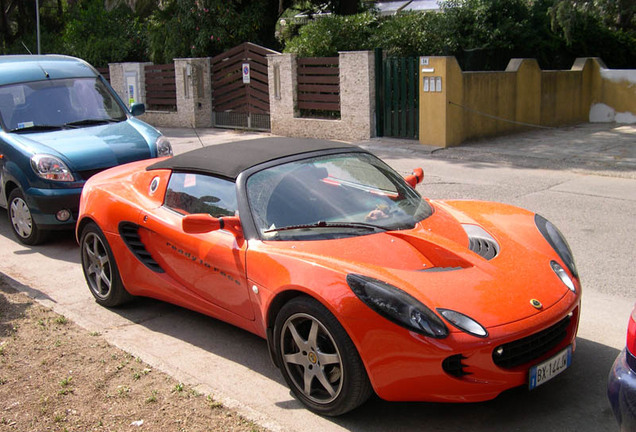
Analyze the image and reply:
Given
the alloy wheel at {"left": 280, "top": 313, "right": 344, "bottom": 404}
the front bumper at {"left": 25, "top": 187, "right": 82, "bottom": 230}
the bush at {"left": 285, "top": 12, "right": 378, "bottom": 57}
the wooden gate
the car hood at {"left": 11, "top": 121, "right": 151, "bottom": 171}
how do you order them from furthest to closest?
the wooden gate < the bush at {"left": 285, "top": 12, "right": 378, "bottom": 57} < the car hood at {"left": 11, "top": 121, "right": 151, "bottom": 171} < the front bumper at {"left": 25, "top": 187, "right": 82, "bottom": 230} < the alloy wheel at {"left": 280, "top": 313, "right": 344, "bottom": 404}

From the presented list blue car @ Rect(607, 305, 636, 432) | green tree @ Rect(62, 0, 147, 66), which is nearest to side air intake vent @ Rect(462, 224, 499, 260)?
blue car @ Rect(607, 305, 636, 432)

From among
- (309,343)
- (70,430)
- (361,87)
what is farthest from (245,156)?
(361,87)

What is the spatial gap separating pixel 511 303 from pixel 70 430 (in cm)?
249

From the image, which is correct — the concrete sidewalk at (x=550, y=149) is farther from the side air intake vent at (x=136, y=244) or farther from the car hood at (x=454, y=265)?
the car hood at (x=454, y=265)

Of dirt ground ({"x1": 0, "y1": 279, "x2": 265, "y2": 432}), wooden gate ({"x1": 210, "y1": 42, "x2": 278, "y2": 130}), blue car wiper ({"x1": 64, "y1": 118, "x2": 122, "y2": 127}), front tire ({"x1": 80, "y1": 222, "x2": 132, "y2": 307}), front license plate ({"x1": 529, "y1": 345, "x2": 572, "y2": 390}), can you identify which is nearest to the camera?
front license plate ({"x1": 529, "y1": 345, "x2": 572, "y2": 390})

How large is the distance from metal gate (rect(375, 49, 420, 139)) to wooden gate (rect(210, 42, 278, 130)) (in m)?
3.69

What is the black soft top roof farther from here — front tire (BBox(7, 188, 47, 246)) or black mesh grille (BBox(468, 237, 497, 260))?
front tire (BBox(7, 188, 47, 246))

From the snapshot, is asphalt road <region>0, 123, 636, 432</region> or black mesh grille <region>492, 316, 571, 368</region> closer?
black mesh grille <region>492, 316, 571, 368</region>

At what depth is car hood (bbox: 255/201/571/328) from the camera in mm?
3592

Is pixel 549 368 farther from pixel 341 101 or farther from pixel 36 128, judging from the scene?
pixel 341 101

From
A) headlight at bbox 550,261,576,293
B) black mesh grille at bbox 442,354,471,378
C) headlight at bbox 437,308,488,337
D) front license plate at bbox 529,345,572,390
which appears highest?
headlight at bbox 550,261,576,293

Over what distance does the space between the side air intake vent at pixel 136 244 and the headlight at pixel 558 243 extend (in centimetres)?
270

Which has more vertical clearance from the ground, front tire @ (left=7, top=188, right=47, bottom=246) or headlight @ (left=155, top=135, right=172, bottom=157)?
headlight @ (left=155, top=135, right=172, bottom=157)

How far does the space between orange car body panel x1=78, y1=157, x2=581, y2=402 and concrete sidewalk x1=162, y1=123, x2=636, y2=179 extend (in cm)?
601
